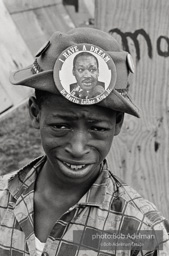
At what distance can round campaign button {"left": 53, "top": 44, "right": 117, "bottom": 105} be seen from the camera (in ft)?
7.74

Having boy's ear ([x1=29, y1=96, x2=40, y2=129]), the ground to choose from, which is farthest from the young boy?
the ground

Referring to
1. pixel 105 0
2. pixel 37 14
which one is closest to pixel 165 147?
pixel 105 0

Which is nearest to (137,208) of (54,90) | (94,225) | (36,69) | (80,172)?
(94,225)

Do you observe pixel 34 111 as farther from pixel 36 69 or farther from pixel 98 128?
pixel 98 128

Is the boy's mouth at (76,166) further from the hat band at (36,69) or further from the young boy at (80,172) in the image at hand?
the hat band at (36,69)

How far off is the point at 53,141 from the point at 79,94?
10.6 inches

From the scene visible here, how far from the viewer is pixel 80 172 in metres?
2.49

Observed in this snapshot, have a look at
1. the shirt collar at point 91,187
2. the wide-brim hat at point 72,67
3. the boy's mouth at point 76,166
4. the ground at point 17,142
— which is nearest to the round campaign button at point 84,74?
the wide-brim hat at point 72,67

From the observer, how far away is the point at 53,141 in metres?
2.50

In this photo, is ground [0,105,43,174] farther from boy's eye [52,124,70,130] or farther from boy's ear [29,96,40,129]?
boy's eye [52,124,70,130]

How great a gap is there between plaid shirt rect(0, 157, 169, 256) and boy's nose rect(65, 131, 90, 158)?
261 millimetres

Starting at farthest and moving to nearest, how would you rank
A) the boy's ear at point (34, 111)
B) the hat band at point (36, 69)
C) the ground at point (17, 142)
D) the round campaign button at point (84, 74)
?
the ground at point (17, 142), the boy's ear at point (34, 111), the hat band at point (36, 69), the round campaign button at point (84, 74)

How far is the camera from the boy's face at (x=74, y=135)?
7.93 feet

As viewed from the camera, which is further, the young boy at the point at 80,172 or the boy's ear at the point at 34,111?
the boy's ear at the point at 34,111
